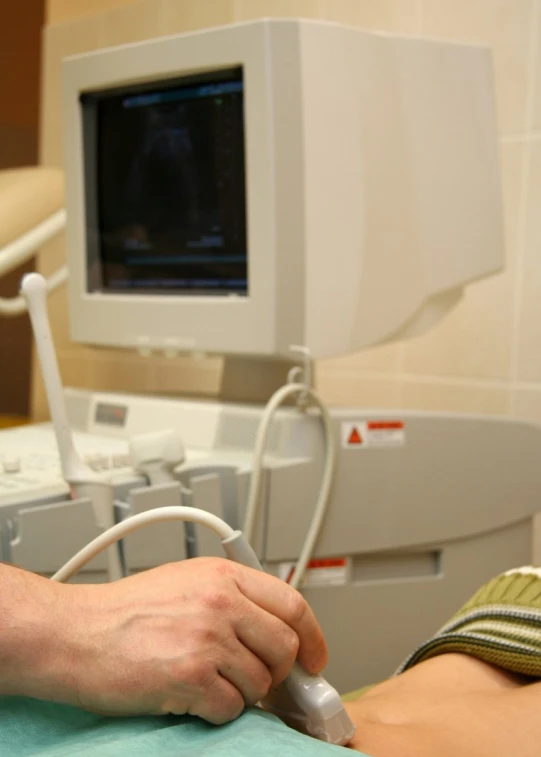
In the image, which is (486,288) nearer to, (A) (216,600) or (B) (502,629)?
(B) (502,629)

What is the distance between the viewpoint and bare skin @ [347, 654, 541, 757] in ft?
2.24

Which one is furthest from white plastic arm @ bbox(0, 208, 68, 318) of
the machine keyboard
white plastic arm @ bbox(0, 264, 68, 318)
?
the machine keyboard

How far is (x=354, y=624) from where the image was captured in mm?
1169

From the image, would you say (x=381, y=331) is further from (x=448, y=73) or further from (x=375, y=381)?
(x=375, y=381)

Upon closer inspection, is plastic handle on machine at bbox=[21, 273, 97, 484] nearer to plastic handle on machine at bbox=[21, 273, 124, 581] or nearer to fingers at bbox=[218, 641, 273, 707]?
plastic handle on machine at bbox=[21, 273, 124, 581]

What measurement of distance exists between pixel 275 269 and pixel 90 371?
56.1 inches

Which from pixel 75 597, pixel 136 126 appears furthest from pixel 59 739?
pixel 136 126

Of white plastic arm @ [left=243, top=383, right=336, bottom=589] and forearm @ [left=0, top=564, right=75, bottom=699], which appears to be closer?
forearm @ [left=0, top=564, right=75, bottom=699]

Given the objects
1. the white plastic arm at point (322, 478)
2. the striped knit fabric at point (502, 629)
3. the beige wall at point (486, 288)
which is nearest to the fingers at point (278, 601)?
the striped knit fabric at point (502, 629)

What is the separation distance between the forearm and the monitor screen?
661 mm

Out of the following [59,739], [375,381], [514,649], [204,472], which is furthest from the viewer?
→ [375,381]

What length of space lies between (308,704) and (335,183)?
73 cm

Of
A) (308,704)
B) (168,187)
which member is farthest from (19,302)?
(308,704)

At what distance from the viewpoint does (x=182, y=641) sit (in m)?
0.55
